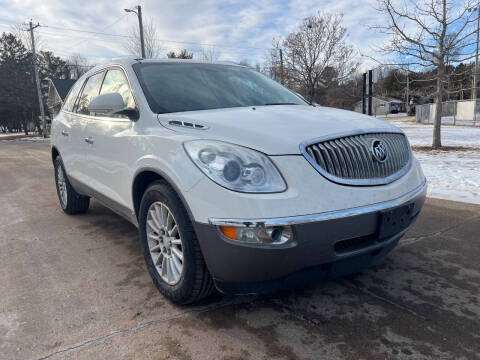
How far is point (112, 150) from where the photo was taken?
3.20m

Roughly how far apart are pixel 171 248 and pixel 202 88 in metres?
1.40

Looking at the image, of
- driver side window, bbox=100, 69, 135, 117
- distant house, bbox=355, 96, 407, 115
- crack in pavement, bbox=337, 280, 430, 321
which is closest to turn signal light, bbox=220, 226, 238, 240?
crack in pavement, bbox=337, 280, 430, 321

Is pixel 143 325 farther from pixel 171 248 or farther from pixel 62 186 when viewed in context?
pixel 62 186

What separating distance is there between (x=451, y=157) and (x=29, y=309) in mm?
9386

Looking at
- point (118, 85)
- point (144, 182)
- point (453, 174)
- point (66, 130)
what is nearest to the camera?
point (144, 182)

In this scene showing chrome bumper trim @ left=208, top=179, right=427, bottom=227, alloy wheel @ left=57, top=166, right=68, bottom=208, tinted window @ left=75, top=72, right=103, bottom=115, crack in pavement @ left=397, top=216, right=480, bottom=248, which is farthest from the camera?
alloy wheel @ left=57, top=166, right=68, bottom=208

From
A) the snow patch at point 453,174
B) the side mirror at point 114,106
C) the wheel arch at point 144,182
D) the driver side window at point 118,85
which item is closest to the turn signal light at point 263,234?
the wheel arch at point 144,182

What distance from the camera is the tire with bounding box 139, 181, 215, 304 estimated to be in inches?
88.8

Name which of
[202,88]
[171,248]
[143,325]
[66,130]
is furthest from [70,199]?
[143,325]

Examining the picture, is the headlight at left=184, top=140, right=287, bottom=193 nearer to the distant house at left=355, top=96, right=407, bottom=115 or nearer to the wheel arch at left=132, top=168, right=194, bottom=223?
the wheel arch at left=132, top=168, right=194, bottom=223

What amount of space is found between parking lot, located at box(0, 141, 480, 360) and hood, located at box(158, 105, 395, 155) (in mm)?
1095

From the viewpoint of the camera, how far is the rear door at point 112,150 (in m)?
2.98

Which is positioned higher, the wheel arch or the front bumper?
the wheel arch

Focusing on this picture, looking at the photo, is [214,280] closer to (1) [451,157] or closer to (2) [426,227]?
(2) [426,227]
